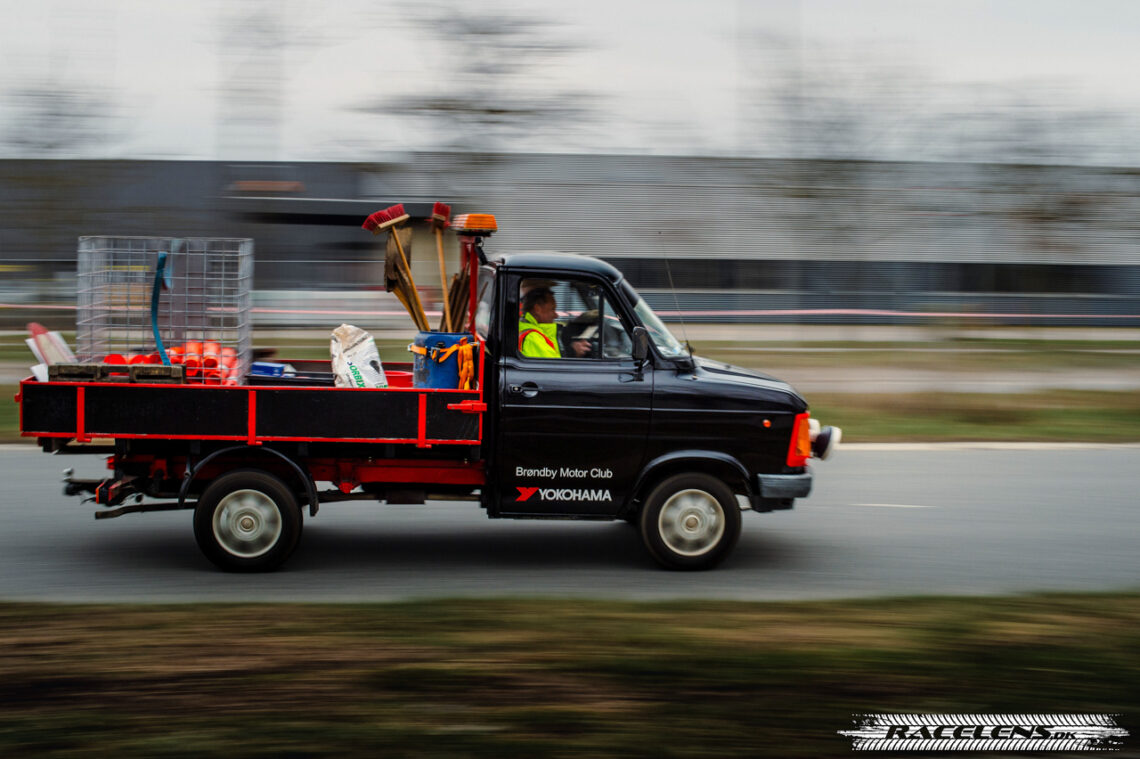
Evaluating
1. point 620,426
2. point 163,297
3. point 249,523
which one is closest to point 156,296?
point 163,297

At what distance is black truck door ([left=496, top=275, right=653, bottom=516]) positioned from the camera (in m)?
7.09

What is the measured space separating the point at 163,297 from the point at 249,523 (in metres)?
1.51

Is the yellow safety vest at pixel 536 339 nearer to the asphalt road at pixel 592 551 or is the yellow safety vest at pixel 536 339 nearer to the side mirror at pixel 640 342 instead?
the side mirror at pixel 640 342

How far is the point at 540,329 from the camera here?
23.6 ft

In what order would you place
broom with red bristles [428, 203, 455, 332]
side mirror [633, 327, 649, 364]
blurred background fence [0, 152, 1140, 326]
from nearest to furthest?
side mirror [633, 327, 649, 364] < broom with red bristles [428, 203, 455, 332] < blurred background fence [0, 152, 1140, 326]

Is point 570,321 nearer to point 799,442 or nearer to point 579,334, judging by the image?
point 579,334

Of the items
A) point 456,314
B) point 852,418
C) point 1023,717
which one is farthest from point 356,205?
point 1023,717

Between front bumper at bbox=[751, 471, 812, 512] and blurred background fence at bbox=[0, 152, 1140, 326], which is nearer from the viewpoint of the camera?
front bumper at bbox=[751, 471, 812, 512]

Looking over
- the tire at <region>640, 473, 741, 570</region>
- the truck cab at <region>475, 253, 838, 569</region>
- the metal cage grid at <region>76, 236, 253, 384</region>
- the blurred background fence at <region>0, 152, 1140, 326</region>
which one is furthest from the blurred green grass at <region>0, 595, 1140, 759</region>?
the blurred background fence at <region>0, 152, 1140, 326</region>

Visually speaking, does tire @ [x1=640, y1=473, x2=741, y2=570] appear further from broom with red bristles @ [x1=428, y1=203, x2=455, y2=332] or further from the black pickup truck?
broom with red bristles @ [x1=428, y1=203, x2=455, y2=332]

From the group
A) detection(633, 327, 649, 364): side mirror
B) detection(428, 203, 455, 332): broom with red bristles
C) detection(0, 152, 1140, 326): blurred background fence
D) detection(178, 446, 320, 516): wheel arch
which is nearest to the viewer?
detection(178, 446, 320, 516): wheel arch

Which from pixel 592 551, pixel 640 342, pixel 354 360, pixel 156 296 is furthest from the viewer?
pixel 592 551

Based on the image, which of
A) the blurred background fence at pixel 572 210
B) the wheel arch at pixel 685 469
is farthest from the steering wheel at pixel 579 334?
the blurred background fence at pixel 572 210

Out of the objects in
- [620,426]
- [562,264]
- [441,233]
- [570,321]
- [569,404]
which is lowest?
[620,426]
